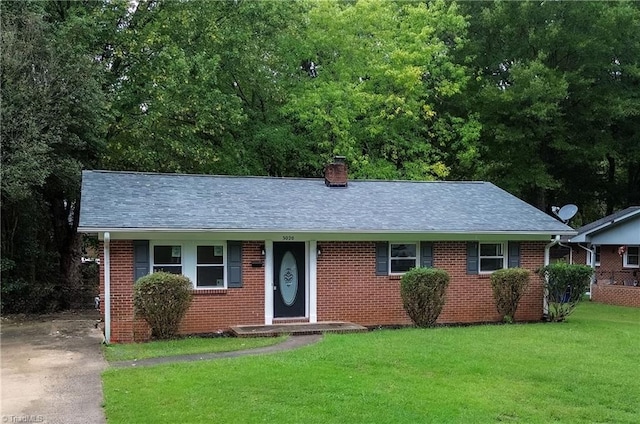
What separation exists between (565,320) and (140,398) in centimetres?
1229

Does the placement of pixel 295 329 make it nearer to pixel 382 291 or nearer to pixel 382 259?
pixel 382 291

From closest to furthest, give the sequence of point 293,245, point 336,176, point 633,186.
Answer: point 293,245, point 336,176, point 633,186

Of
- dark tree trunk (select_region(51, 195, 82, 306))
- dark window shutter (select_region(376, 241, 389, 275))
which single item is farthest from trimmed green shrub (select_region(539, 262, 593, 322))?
dark tree trunk (select_region(51, 195, 82, 306))

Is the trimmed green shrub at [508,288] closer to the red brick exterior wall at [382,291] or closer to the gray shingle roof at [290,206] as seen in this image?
the red brick exterior wall at [382,291]

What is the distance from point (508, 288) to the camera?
15211 millimetres

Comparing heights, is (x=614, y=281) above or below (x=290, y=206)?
below

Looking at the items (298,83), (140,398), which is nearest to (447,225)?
(140,398)

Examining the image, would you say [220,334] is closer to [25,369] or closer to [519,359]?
[25,369]

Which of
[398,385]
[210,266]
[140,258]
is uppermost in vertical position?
[140,258]

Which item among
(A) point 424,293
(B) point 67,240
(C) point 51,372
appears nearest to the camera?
(C) point 51,372

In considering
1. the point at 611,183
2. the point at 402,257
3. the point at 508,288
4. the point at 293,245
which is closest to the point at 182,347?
the point at 293,245

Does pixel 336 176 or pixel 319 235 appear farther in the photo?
pixel 336 176

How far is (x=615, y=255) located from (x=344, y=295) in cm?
1646

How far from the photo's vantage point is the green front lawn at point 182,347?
10.9 metres
